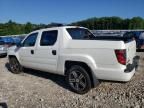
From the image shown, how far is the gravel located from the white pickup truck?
392 millimetres

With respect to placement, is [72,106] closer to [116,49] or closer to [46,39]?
[116,49]

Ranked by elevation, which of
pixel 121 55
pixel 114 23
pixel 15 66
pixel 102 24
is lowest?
pixel 15 66

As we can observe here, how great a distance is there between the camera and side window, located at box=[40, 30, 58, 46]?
6.80 meters

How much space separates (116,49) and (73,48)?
131 cm

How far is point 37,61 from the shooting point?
757 centimetres

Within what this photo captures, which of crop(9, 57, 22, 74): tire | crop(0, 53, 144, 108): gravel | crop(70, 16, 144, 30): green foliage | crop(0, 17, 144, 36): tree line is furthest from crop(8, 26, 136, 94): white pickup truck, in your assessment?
crop(70, 16, 144, 30): green foliage

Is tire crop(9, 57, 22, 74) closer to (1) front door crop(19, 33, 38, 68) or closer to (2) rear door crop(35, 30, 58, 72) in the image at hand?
(1) front door crop(19, 33, 38, 68)

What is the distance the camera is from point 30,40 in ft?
26.6

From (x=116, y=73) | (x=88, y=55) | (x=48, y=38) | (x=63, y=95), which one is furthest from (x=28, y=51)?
(x=116, y=73)

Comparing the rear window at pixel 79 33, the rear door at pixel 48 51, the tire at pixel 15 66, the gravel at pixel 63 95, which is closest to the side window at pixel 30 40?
the rear door at pixel 48 51

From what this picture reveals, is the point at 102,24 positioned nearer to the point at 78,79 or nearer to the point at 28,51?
the point at 28,51

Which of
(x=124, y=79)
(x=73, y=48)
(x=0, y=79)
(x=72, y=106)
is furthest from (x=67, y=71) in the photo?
(x=0, y=79)

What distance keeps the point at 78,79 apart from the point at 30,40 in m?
2.80

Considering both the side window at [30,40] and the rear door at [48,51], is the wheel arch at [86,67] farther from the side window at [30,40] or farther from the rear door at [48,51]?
the side window at [30,40]
